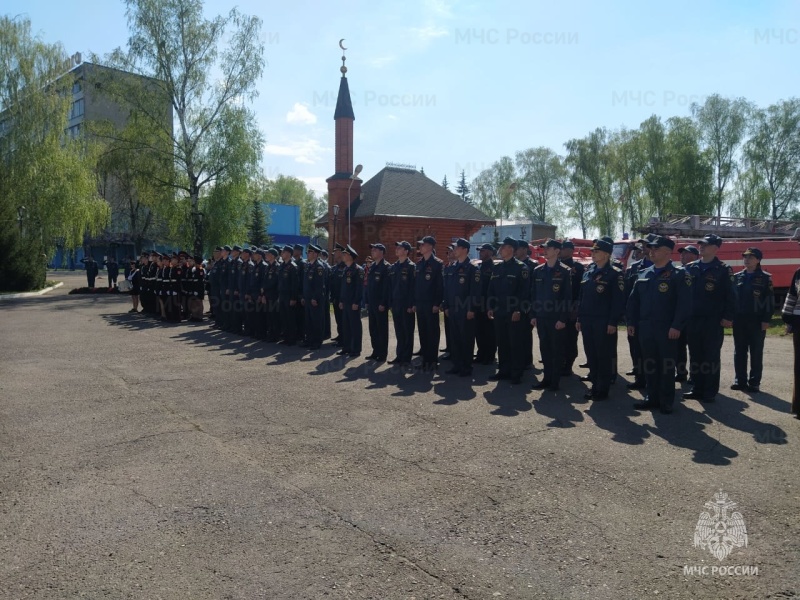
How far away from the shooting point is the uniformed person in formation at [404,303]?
10.1m

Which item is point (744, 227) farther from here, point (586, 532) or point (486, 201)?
point (486, 201)

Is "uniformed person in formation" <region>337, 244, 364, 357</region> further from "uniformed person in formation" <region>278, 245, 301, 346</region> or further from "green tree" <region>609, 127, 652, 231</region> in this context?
"green tree" <region>609, 127, 652, 231</region>

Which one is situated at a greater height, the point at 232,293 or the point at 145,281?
the point at 145,281

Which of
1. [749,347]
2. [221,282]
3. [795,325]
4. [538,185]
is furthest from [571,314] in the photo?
[538,185]

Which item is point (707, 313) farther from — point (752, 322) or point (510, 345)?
point (510, 345)

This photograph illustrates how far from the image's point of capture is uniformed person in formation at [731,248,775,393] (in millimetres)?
8180

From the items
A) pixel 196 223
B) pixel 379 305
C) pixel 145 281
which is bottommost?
pixel 379 305

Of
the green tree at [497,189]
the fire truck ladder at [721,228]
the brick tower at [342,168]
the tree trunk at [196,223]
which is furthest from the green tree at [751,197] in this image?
the tree trunk at [196,223]

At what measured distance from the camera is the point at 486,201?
70.1m

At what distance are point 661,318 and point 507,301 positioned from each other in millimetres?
2466

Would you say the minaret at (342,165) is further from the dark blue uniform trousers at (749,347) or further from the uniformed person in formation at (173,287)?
the dark blue uniform trousers at (749,347)

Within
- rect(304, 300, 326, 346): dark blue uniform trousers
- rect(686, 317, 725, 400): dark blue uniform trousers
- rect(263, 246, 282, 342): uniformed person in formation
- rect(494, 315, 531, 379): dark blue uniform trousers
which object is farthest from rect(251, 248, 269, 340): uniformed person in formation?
rect(686, 317, 725, 400): dark blue uniform trousers

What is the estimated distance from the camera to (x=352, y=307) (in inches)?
434

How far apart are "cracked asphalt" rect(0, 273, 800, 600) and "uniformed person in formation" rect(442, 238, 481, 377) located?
0.98 metres
